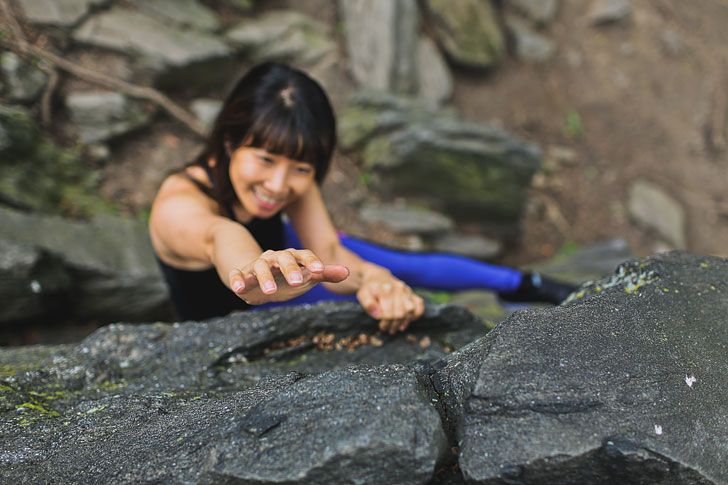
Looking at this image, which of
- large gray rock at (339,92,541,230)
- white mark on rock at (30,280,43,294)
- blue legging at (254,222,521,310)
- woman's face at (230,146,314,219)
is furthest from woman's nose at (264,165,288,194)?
large gray rock at (339,92,541,230)

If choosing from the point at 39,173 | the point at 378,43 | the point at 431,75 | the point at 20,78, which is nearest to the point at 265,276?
the point at 39,173

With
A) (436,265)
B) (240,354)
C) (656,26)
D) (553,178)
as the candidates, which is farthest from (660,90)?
(240,354)

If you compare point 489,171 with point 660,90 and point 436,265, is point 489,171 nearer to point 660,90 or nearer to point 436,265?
point 436,265

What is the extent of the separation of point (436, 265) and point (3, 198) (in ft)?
14.7

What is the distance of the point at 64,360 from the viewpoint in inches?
99.1

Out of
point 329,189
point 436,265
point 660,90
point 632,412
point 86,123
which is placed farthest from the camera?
point 660,90

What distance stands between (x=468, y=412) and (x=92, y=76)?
6.35 metres

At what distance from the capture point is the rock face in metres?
1.59

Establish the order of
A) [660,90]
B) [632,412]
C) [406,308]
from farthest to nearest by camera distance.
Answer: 1. [660,90]
2. [406,308]
3. [632,412]

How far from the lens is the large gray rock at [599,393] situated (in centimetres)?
159

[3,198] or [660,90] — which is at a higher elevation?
[3,198]

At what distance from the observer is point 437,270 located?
16.0 ft

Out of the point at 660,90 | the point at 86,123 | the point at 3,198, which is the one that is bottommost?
the point at 660,90

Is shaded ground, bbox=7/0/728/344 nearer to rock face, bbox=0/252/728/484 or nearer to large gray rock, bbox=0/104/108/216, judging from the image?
large gray rock, bbox=0/104/108/216
